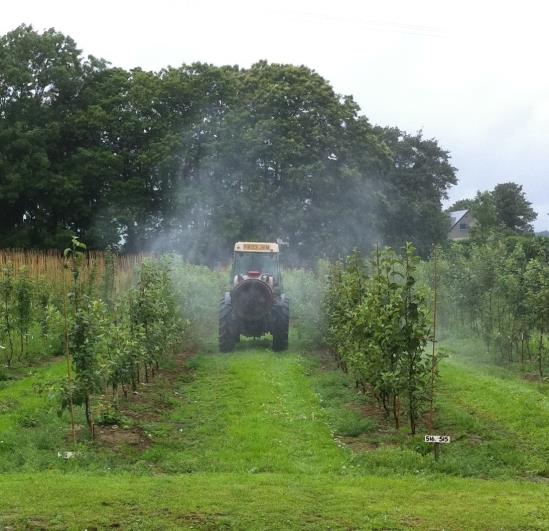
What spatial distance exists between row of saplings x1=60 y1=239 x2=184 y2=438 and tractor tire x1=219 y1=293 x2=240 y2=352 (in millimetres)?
1900

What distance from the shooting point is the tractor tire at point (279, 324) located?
57.2ft

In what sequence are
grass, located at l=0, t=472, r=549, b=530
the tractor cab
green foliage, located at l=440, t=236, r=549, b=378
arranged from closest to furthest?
grass, located at l=0, t=472, r=549, b=530
green foliage, located at l=440, t=236, r=549, b=378
the tractor cab

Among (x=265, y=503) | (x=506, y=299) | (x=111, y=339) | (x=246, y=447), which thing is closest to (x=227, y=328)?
(x=506, y=299)

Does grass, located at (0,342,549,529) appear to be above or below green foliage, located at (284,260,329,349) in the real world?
below

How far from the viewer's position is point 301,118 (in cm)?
3691

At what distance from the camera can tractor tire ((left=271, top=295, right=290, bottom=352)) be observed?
1744 cm

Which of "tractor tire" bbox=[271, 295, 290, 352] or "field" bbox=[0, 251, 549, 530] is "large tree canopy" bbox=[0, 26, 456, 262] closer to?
"tractor tire" bbox=[271, 295, 290, 352]

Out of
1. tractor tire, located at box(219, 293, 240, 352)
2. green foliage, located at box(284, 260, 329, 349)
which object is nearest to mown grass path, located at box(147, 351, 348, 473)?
tractor tire, located at box(219, 293, 240, 352)

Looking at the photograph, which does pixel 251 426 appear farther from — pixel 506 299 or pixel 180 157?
pixel 180 157

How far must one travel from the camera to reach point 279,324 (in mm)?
17484

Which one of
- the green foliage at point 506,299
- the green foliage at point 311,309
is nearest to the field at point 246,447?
the green foliage at point 506,299

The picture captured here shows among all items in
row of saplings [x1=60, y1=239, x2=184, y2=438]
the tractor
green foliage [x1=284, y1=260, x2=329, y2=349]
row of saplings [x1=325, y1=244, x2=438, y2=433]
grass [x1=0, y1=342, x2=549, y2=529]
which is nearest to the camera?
grass [x1=0, y1=342, x2=549, y2=529]

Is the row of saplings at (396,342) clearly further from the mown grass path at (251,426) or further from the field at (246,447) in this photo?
the mown grass path at (251,426)

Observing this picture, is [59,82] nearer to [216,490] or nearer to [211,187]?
[211,187]
